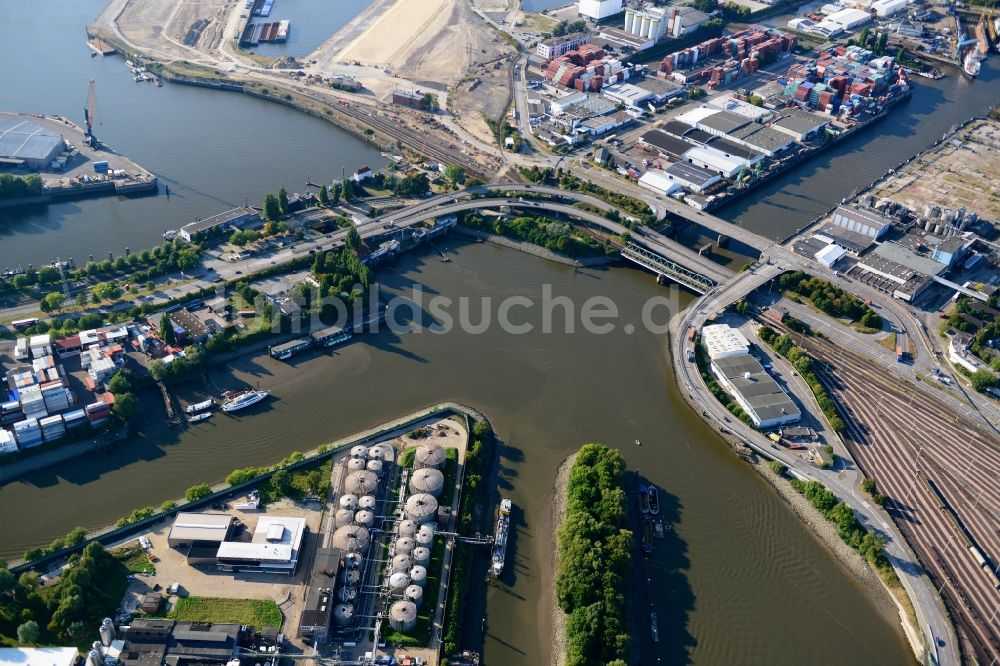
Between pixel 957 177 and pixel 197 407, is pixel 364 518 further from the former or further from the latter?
pixel 957 177

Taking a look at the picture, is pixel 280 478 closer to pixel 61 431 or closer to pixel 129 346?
pixel 61 431

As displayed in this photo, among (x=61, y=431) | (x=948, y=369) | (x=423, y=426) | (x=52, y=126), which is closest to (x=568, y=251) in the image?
(x=423, y=426)

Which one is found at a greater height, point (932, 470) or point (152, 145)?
point (152, 145)

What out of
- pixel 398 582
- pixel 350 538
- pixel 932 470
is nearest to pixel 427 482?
pixel 350 538

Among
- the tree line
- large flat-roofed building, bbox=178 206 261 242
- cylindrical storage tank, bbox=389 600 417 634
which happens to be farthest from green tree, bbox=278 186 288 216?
cylindrical storage tank, bbox=389 600 417 634

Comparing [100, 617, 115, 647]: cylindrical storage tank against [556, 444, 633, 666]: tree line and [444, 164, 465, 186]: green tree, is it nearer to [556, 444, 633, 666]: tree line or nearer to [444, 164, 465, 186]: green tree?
[556, 444, 633, 666]: tree line
